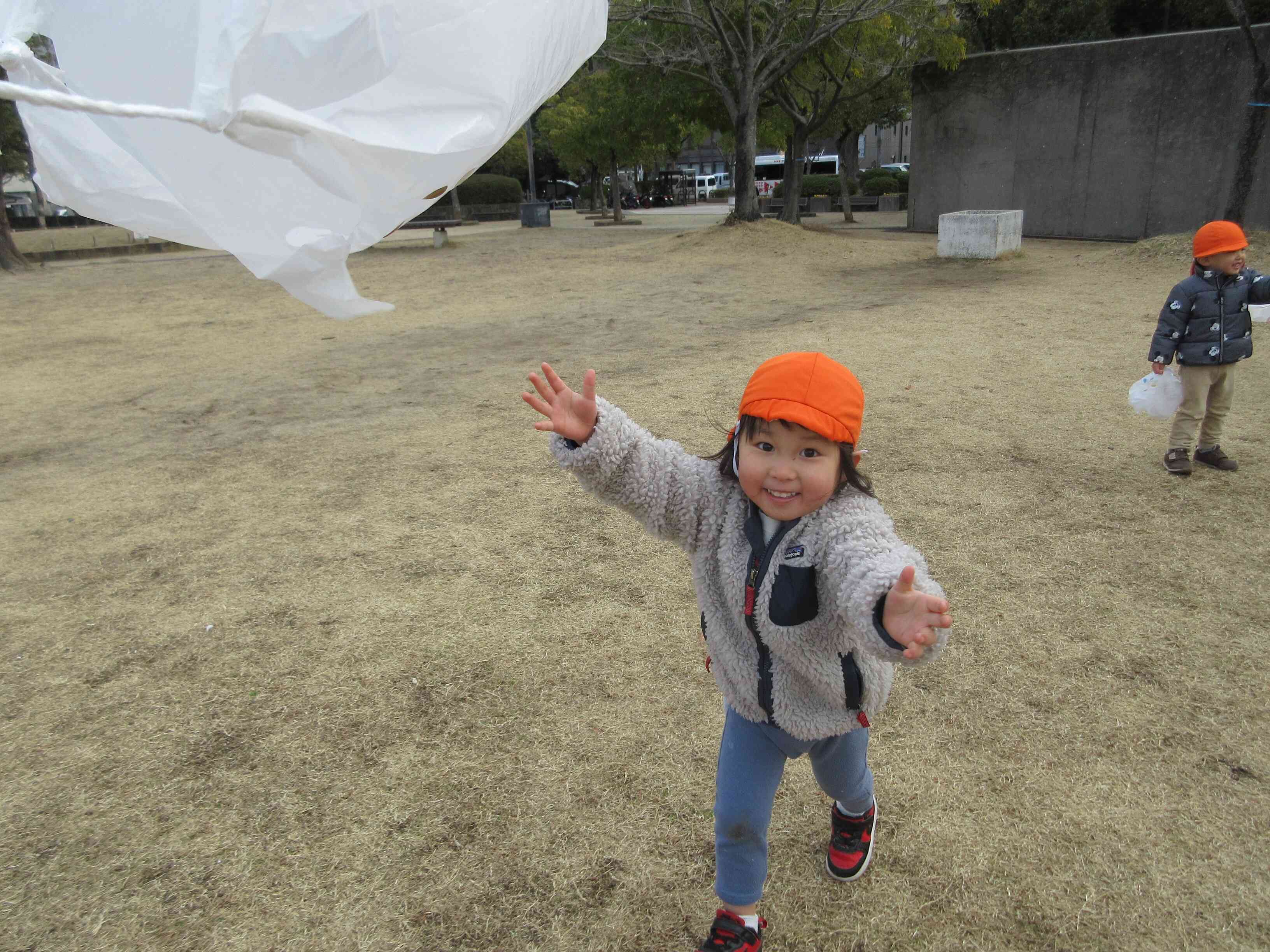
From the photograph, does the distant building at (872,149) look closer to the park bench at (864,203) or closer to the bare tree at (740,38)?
the park bench at (864,203)

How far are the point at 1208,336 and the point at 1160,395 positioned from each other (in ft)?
1.34

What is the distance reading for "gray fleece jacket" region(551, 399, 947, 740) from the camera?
5.51 ft

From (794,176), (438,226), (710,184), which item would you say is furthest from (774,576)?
(710,184)

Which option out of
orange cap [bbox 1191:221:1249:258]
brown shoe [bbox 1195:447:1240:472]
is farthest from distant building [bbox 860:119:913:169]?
brown shoe [bbox 1195:447:1240:472]

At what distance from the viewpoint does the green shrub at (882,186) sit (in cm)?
3462

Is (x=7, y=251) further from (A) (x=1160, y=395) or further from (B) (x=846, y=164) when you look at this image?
(B) (x=846, y=164)

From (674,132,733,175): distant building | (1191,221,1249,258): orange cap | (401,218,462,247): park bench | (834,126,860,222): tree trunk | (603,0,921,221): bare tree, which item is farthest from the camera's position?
(674,132,733,175): distant building

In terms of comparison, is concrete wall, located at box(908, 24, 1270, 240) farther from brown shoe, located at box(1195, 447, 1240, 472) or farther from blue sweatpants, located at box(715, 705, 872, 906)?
blue sweatpants, located at box(715, 705, 872, 906)

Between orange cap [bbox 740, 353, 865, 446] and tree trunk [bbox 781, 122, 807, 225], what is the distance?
2150 cm

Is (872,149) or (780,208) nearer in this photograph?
(780,208)

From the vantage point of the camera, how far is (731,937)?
2.00 meters

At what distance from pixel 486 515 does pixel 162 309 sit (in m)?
10.8

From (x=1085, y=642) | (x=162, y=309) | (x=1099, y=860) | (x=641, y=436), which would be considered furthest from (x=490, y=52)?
(x=162, y=309)

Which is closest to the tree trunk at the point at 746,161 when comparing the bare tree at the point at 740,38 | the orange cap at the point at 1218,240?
the bare tree at the point at 740,38
